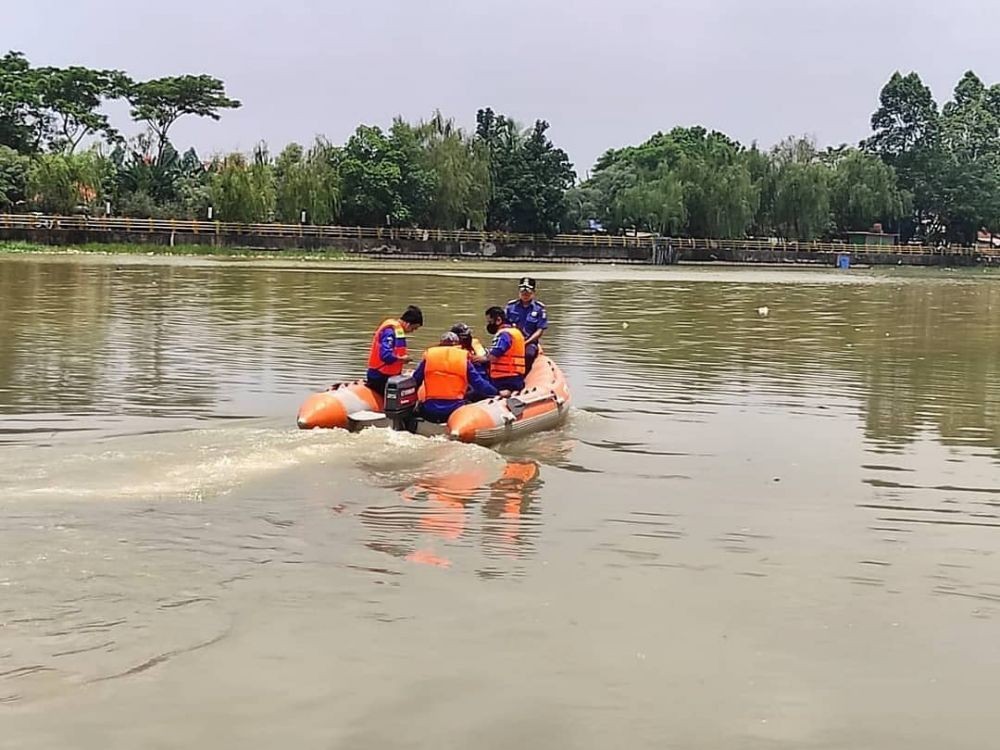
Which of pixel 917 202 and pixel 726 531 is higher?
pixel 917 202

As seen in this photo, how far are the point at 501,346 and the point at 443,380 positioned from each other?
1306 millimetres

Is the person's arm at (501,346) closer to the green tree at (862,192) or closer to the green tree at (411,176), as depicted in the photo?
the green tree at (411,176)

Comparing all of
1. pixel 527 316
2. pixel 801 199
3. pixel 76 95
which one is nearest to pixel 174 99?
pixel 76 95

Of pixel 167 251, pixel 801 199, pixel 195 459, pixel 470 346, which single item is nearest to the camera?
pixel 195 459

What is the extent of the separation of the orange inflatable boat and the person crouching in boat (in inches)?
23.8

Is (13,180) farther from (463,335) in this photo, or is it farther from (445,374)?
(445,374)

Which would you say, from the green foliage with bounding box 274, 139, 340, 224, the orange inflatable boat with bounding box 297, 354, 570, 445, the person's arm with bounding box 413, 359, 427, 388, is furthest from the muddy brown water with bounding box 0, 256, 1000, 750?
the green foliage with bounding box 274, 139, 340, 224

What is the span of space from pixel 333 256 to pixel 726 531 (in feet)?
159

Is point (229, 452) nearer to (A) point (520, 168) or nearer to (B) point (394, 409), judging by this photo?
(B) point (394, 409)

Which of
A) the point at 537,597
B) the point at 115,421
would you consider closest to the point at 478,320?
the point at 115,421

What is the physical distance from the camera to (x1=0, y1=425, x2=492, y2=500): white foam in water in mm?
7469

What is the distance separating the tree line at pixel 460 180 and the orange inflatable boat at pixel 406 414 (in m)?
46.5

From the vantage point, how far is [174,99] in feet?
209

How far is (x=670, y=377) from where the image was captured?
14.6m
